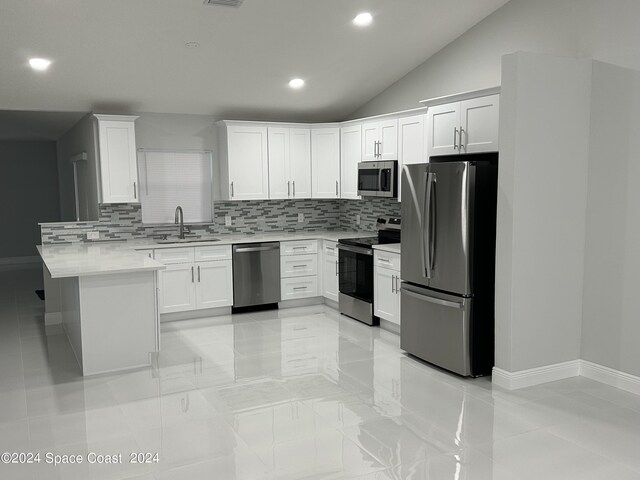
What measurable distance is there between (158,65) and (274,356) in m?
3.07

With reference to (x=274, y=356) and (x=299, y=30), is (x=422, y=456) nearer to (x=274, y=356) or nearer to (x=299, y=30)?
(x=274, y=356)

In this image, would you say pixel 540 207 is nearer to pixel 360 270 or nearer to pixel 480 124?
pixel 480 124

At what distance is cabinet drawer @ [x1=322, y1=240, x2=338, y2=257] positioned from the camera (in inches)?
275

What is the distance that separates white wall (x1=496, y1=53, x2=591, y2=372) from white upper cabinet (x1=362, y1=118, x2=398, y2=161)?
214 cm

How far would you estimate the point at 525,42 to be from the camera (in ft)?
16.8

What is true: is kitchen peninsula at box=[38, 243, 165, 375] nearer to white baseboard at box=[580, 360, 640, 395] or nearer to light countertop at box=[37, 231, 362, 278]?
light countertop at box=[37, 231, 362, 278]

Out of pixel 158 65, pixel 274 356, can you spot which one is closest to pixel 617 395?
pixel 274 356

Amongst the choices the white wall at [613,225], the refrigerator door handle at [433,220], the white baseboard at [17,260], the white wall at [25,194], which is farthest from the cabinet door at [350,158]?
the white baseboard at [17,260]

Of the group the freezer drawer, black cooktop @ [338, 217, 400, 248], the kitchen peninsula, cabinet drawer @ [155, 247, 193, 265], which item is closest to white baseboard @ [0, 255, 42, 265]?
cabinet drawer @ [155, 247, 193, 265]

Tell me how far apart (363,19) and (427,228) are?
208 centimetres

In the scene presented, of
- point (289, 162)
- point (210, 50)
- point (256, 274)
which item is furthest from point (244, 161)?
point (210, 50)

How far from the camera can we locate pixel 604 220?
4.43 metres

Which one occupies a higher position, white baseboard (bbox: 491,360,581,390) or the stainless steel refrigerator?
the stainless steel refrigerator

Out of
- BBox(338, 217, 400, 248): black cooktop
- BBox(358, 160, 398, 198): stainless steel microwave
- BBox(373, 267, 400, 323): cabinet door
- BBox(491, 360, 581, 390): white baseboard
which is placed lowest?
BBox(491, 360, 581, 390): white baseboard
